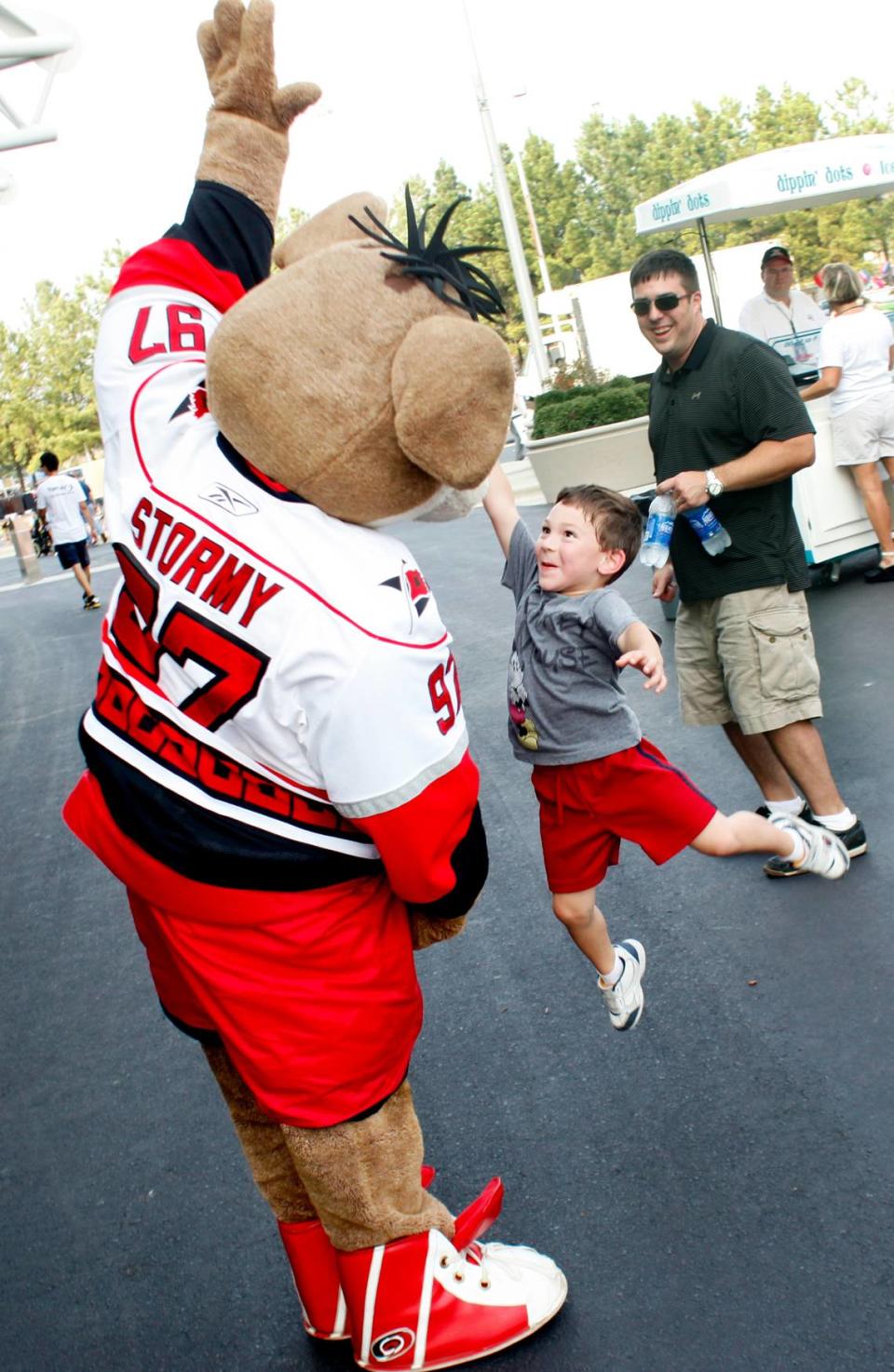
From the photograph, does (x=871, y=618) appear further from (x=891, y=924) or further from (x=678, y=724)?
(x=891, y=924)

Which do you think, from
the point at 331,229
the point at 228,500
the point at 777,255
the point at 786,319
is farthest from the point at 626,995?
the point at 786,319

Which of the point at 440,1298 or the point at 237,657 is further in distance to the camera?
the point at 440,1298

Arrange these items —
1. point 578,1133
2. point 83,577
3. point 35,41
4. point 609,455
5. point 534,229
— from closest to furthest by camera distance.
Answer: point 578,1133
point 35,41
point 609,455
point 83,577
point 534,229

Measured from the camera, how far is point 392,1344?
90.7 inches

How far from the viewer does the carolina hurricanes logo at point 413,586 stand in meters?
2.03

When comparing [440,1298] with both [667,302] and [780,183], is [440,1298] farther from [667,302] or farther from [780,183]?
[780,183]

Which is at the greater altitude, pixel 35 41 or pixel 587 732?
pixel 35 41

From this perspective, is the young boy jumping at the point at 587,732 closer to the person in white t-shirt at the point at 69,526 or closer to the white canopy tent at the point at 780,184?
the white canopy tent at the point at 780,184

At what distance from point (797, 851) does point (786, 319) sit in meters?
7.75

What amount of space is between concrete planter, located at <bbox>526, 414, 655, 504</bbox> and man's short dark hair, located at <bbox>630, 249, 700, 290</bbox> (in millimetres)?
9295

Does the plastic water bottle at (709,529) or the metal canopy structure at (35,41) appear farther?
the metal canopy structure at (35,41)

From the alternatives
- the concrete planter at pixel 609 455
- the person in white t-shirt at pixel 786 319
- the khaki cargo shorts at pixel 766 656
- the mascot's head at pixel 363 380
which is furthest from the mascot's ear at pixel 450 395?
the concrete planter at pixel 609 455

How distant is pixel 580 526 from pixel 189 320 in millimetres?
1226

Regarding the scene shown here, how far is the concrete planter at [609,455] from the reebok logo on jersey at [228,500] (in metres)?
11.7
